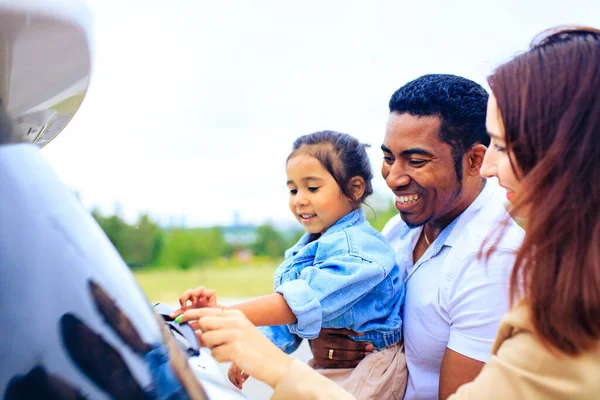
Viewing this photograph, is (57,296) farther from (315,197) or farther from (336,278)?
(315,197)

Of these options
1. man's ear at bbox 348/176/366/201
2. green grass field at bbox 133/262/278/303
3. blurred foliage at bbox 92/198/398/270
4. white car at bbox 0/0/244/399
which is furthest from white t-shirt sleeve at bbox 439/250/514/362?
blurred foliage at bbox 92/198/398/270

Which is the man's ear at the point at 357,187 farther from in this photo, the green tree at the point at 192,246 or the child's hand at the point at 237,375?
the green tree at the point at 192,246

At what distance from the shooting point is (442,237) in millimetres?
2027

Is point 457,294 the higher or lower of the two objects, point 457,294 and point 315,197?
the lower

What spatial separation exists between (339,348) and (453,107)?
0.90 metres

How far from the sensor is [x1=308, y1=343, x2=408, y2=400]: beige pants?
6.13ft

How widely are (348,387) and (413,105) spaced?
3.18ft

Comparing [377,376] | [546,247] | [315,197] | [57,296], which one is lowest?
[377,376]

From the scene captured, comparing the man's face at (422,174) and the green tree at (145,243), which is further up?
the man's face at (422,174)

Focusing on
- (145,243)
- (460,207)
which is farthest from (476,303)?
(145,243)

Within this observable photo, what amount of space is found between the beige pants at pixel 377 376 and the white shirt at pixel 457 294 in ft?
0.11

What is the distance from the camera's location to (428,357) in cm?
187

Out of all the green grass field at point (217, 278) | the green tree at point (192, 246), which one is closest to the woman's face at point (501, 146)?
the green grass field at point (217, 278)

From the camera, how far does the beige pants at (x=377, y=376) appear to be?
1.87 meters
